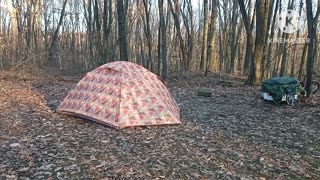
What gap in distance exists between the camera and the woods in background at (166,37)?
45.5ft

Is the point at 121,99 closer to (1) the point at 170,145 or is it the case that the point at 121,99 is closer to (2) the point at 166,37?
(1) the point at 170,145

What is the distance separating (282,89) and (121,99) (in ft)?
17.7

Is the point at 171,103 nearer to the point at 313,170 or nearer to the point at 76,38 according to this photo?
the point at 313,170

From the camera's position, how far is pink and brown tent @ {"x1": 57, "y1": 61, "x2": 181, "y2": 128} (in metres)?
6.91

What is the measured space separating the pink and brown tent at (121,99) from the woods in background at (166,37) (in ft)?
19.0

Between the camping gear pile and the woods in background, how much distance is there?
1.03 metres

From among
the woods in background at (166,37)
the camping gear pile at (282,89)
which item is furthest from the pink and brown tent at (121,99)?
the woods in background at (166,37)

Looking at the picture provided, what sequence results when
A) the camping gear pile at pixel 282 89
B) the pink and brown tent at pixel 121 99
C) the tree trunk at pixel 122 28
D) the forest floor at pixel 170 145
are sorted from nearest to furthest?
the forest floor at pixel 170 145 < the pink and brown tent at pixel 121 99 < the camping gear pile at pixel 282 89 < the tree trunk at pixel 122 28

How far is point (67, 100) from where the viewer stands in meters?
7.97

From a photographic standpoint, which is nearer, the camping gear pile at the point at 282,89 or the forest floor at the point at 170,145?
the forest floor at the point at 170,145

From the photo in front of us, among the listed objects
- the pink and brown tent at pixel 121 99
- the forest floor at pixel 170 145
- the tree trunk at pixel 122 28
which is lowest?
the forest floor at pixel 170 145

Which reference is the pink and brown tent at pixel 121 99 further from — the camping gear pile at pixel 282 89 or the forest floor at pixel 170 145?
the camping gear pile at pixel 282 89

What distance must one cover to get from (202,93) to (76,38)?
27.1 meters

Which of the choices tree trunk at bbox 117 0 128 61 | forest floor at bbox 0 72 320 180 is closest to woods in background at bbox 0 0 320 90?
tree trunk at bbox 117 0 128 61
